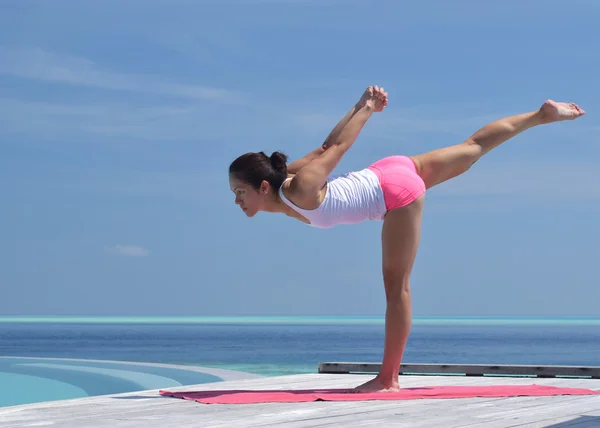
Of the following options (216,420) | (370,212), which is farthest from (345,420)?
(370,212)

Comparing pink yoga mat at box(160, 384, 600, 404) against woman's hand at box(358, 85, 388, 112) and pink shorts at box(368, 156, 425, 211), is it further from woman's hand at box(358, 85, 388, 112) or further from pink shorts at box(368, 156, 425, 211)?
woman's hand at box(358, 85, 388, 112)

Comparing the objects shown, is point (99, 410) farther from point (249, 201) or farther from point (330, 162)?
point (330, 162)

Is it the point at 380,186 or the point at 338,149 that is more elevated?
the point at 338,149

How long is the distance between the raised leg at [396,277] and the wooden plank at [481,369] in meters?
1.86

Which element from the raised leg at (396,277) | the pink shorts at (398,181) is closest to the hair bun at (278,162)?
the pink shorts at (398,181)

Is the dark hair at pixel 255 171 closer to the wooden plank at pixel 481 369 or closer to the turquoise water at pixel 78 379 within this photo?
the wooden plank at pixel 481 369

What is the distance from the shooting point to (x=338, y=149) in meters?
4.21

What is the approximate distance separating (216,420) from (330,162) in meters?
1.45

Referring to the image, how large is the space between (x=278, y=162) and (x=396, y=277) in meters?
0.84

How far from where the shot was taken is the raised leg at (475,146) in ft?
14.5

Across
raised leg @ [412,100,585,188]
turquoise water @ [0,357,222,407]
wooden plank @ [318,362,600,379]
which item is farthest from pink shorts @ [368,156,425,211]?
turquoise water @ [0,357,222,407]

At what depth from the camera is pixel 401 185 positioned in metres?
4.31

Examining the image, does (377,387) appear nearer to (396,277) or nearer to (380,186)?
(396,277)

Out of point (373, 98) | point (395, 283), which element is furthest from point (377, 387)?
point (373, 98)
